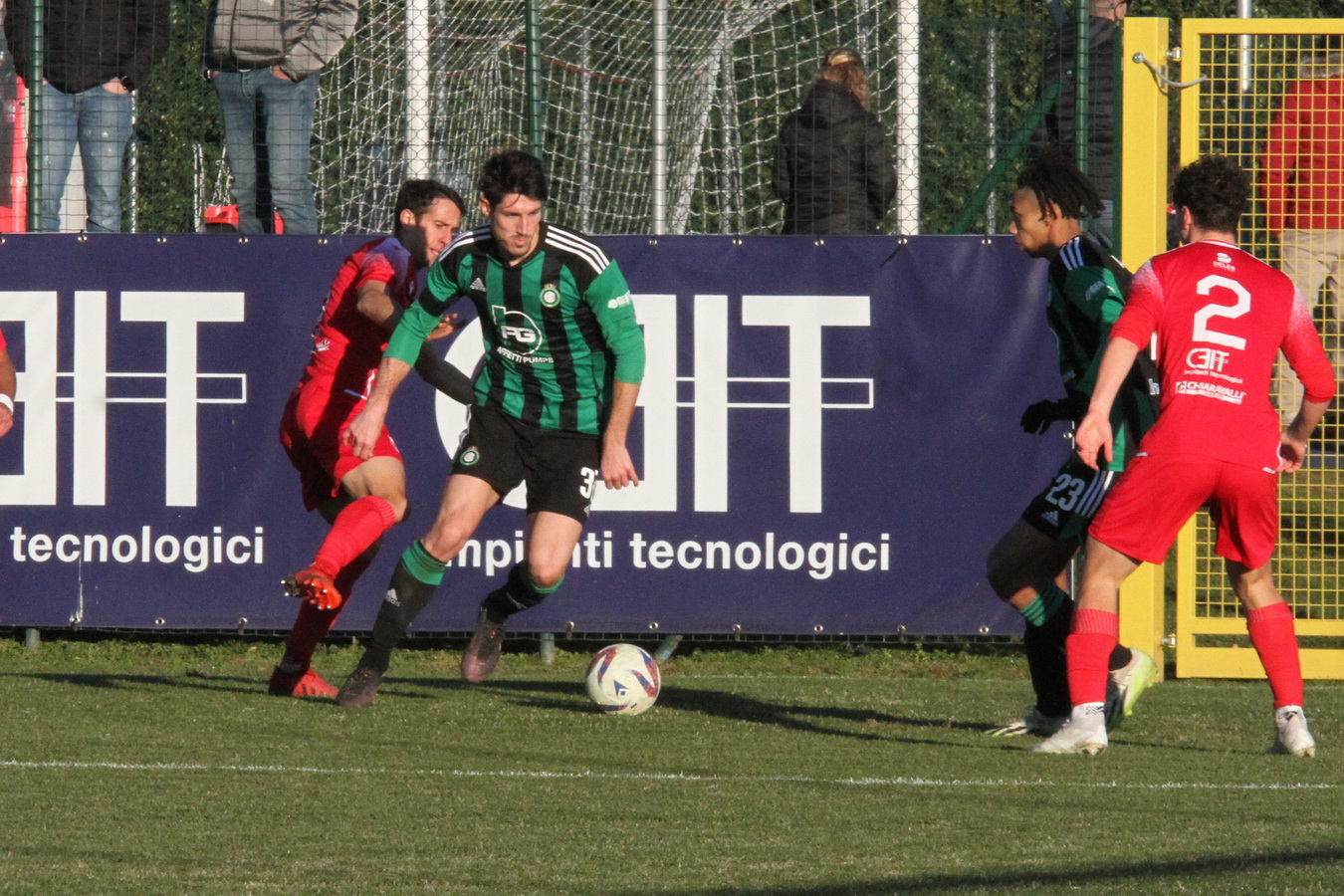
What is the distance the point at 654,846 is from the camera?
5.18m

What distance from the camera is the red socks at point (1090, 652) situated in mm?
6633

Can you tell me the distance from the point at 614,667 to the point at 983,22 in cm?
422

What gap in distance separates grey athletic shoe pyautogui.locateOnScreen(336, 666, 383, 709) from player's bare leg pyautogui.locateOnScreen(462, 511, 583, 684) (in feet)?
1.30

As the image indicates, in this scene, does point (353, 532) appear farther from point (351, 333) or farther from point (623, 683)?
point (623, 683)

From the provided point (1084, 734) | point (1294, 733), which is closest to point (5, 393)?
point (1084, 734)

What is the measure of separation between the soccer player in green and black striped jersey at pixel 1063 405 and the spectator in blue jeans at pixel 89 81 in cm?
539

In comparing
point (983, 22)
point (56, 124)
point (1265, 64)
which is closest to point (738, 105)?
point (983, 22)

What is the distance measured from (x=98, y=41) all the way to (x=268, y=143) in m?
1.07

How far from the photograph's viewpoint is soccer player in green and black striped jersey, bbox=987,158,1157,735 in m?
6.94

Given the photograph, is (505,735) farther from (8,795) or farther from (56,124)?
(56,124)

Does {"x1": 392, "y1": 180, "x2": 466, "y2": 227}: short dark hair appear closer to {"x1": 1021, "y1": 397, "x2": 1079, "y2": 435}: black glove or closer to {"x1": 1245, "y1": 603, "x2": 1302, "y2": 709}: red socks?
{"x1": 1021, "y1": 397, "x2": 1079, "y2": 435}: black glove

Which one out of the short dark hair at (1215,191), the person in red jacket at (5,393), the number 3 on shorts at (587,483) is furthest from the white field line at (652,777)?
the short dark hair at (1215,191)

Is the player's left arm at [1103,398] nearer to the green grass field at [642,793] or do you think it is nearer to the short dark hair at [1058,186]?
the short dark hair at [1058,186]

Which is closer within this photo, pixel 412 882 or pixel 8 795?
pixel 412 882
